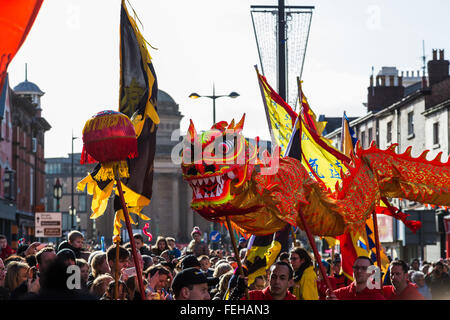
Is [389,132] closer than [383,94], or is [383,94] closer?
[389,132]

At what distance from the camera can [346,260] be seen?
11156 millimetres

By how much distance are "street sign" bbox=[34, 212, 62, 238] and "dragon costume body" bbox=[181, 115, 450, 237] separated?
44.0ft

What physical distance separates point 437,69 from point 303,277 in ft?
103

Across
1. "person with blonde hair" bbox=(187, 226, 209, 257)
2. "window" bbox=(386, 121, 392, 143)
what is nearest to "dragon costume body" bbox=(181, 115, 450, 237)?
"person with blonde hair" bbox=(187, 226, 209, 257)

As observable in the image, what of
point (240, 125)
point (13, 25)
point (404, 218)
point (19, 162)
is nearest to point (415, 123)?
point (19, 162)

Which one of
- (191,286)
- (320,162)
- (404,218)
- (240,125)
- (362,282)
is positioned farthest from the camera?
(320,162)

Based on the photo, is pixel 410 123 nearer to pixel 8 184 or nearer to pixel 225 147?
pixel 8 184

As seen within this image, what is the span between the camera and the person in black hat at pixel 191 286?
621cm

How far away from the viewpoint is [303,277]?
9242 mm

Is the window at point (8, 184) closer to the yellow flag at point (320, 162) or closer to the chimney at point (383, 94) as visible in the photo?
the chimney at point (383, 94)

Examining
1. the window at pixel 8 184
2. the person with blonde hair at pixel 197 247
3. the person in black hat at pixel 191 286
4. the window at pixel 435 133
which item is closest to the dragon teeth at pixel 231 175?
the person in black hat at pixel 191 286

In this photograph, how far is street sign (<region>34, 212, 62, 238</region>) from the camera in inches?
912
